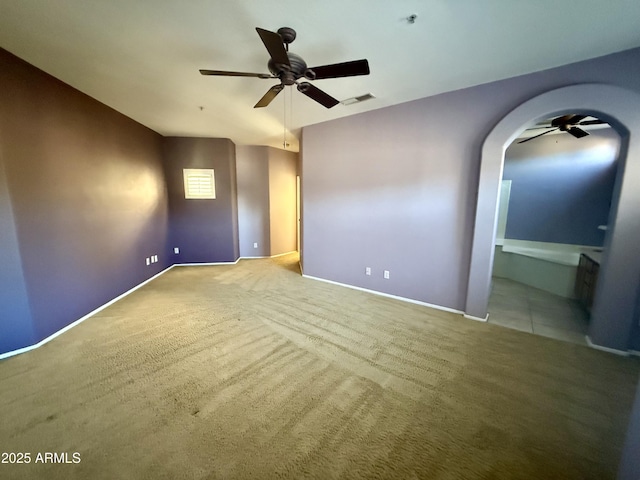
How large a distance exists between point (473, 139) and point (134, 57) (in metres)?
3.81

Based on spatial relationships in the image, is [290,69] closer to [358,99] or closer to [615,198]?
[358,99]

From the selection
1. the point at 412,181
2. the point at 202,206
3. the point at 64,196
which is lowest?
the point at 202,206

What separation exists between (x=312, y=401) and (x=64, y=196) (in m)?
3.54

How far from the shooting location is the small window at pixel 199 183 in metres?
5.39

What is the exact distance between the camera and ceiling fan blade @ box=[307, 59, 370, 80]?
1.80 meters

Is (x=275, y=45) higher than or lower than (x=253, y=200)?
higher

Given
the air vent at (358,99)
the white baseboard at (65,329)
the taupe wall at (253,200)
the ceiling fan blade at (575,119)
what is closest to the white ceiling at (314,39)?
the air vent at (358,99)

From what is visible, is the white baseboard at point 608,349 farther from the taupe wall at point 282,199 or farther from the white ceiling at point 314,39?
the taupe wall at point 282,199

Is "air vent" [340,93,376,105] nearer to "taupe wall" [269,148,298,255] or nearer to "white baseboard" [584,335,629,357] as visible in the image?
"taupe wall" [269,148,298,255]

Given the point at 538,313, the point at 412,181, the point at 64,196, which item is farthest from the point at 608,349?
the point at 64,196

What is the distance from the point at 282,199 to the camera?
6.58 metres

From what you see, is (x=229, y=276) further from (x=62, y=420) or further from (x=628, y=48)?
(x=628, y=48)

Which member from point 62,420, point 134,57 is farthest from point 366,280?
point 134,57

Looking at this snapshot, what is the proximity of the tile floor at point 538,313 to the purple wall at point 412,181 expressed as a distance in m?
0.64
